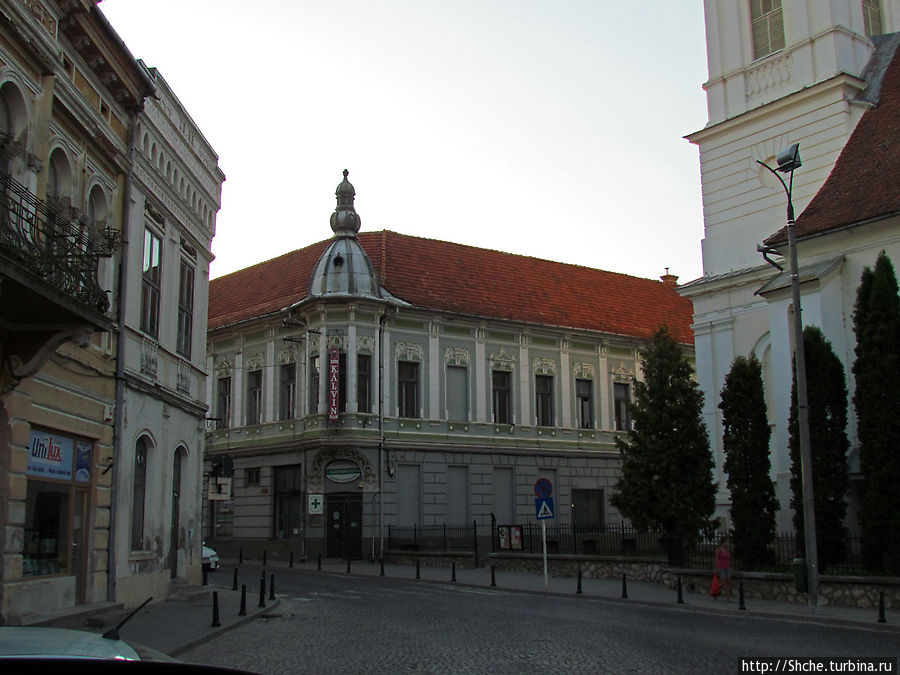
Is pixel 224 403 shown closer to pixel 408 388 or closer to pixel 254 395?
pixel 254 395

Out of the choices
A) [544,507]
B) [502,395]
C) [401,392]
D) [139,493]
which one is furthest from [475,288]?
[139,493]

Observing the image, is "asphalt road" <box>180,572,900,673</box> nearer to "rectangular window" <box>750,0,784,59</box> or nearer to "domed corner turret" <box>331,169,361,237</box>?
"rectangular window" <box>750,0,784,59</box>

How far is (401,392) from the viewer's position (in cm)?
3888

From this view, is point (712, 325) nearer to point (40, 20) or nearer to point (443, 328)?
point (443, 328)

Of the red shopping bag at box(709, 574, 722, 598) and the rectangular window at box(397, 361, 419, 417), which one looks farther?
the rectangular window at box(397, 361, 419, 417)

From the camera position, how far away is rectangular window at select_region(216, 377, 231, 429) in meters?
43.1

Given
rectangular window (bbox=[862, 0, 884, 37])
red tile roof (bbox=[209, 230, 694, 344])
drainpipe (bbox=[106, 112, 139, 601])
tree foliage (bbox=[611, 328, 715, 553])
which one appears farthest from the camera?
red tile roof (bbox=[209, 230, 694, 344])

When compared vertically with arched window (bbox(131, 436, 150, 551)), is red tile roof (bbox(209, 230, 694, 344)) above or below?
above

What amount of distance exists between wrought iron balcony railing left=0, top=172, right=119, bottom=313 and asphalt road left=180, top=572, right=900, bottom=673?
5.45 m

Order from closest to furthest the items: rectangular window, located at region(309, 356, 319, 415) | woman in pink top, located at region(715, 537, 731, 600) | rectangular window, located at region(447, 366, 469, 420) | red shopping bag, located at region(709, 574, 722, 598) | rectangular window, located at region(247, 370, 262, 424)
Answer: woman in pink top, located at region(715, 537, 731, 600) → red shopping bag, located at region(709, 574, 722, 598) → rectangular window, located at region(309, 356, 319, 415) → rectangular window, located at region(447, 366, 469, 420) → rectangular window, located at region(247, 370, 262, 424)

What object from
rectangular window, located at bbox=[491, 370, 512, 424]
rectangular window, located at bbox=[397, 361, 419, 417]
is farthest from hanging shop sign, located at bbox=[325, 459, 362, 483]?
rectangular window, located at bbox=[491, 370, 512, 424]

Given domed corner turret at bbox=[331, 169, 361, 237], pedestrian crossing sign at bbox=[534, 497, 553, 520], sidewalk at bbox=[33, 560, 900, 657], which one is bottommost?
sidewalk at bbox=[33, 560, 900, 657]

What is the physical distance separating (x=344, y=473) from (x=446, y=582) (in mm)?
10398

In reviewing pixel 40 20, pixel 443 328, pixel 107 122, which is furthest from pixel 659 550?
pixel 40 20
